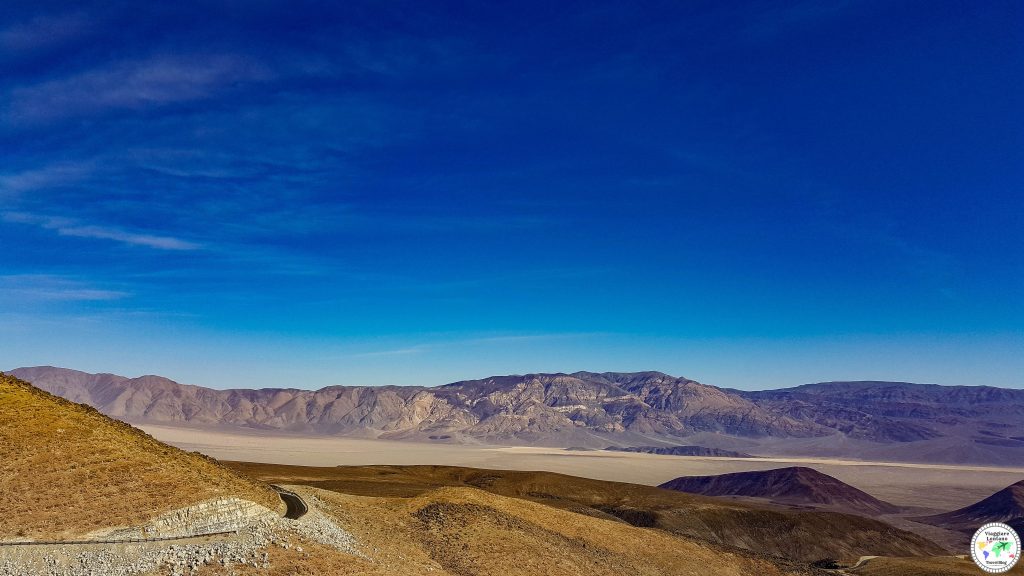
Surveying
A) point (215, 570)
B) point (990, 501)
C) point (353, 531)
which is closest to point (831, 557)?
point (353, 531)

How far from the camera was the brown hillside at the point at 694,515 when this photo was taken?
289 feet

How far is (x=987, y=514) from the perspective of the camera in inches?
6599

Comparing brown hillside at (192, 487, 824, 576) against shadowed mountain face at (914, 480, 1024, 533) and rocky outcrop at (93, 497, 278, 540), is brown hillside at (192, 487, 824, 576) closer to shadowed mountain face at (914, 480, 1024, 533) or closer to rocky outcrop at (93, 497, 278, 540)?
rocky outcrop at (93, 497, 278, 540)

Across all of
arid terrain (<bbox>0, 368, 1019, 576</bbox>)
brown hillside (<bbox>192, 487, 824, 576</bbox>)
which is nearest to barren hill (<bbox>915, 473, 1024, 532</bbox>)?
arid terrain (<bbox>0, 368, 1019, 576</bbox>)

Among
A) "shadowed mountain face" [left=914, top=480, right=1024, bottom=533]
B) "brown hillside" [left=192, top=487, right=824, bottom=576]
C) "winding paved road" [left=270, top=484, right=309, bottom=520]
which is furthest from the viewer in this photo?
"shadowed mountain face" [left=914, top=480, right=1024, bottom=533]

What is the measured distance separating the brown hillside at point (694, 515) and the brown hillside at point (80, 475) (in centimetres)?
5049

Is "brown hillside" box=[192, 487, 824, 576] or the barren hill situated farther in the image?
the barren hill

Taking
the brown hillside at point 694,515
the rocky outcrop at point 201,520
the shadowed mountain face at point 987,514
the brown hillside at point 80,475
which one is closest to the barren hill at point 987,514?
the shadowed mountain face at point 987,514

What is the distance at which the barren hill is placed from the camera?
529 ft

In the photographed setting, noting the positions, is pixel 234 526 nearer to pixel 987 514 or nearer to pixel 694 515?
pixel 694 515

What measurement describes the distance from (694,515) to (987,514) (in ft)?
403

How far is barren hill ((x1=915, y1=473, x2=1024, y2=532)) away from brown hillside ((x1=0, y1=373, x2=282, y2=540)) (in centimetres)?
17917

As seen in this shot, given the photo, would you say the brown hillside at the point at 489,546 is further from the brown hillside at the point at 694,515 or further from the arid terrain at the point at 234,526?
the brown hillside at the point at 694,515

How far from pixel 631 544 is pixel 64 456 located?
35.6m
